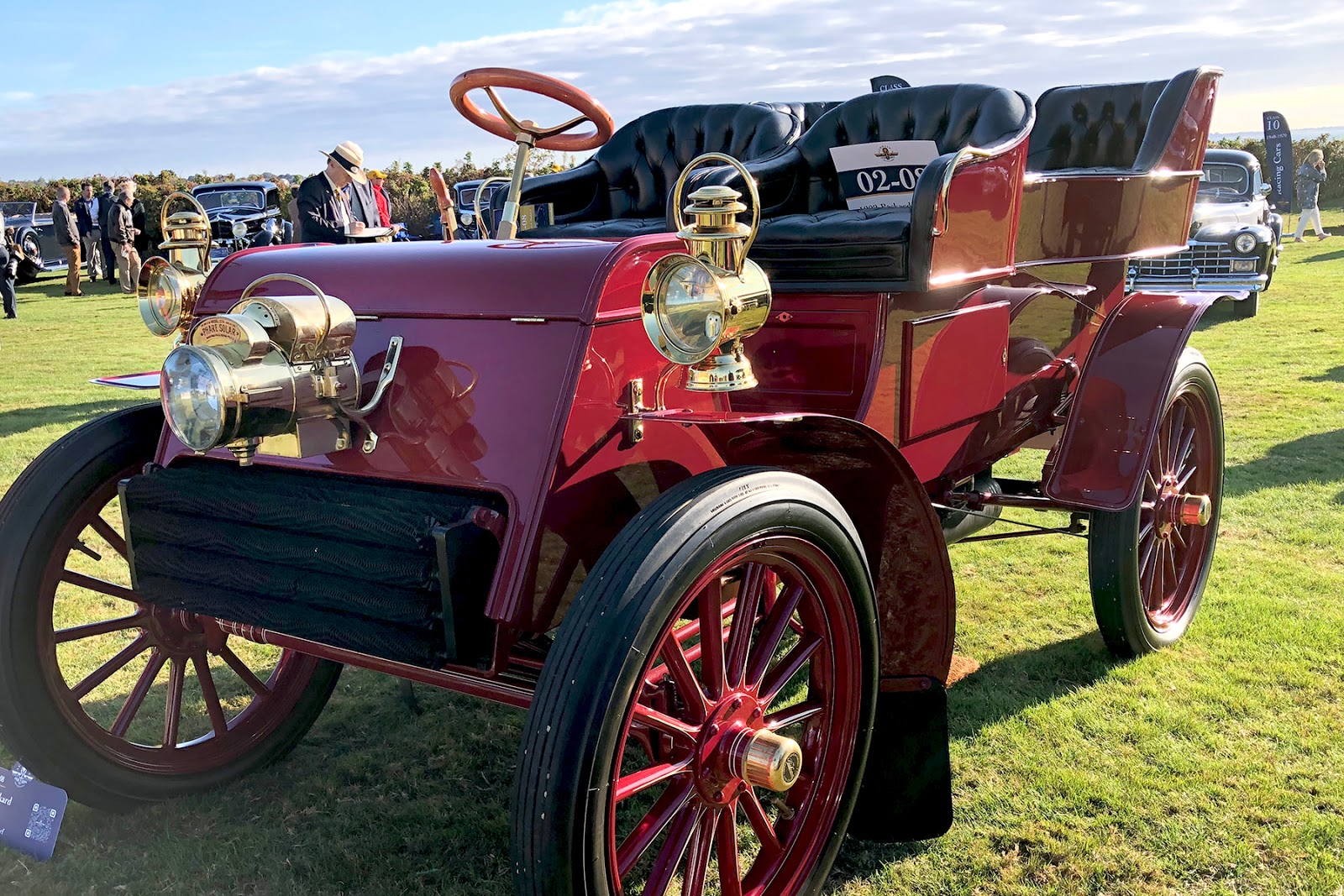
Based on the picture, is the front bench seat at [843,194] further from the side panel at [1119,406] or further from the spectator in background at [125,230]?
the spectator in background at [125,230]

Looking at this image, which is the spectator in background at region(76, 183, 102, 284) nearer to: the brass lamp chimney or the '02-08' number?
the '02-08' number

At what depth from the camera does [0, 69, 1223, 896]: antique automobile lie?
1.74 metres

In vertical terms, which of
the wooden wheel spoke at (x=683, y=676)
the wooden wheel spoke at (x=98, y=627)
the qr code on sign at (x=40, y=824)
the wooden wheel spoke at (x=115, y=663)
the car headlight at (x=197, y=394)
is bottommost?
the qr code on sign at (x=40, y=824)

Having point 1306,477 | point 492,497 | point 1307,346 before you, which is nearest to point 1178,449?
point 1306,477

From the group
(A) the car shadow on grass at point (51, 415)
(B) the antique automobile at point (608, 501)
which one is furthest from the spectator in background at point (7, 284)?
(B) the antique automobile at point (608, 501)

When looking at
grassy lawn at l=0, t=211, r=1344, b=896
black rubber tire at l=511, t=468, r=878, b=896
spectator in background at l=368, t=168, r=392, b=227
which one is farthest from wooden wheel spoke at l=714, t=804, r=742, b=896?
spectator in background at l=368, t=168, r=392, b=227

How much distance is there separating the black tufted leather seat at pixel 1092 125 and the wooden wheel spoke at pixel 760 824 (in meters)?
3.04

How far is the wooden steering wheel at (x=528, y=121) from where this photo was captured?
2.57 meters

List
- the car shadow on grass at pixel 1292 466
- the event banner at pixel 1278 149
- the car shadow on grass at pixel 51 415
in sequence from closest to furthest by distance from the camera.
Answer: the car shadow on grass at pixel 1292 466, the car shadow on grass at pixel 51 415, the event banner at pixel 1278 149

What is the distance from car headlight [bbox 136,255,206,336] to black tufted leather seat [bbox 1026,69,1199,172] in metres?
3.13

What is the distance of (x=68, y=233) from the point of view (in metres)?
17.5

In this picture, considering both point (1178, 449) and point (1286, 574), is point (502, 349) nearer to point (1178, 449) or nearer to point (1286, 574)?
point (1178, 449)

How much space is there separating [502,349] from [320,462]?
1.47 feet

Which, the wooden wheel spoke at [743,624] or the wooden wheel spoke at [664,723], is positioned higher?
the wooden wheel spoke at [743,624]
